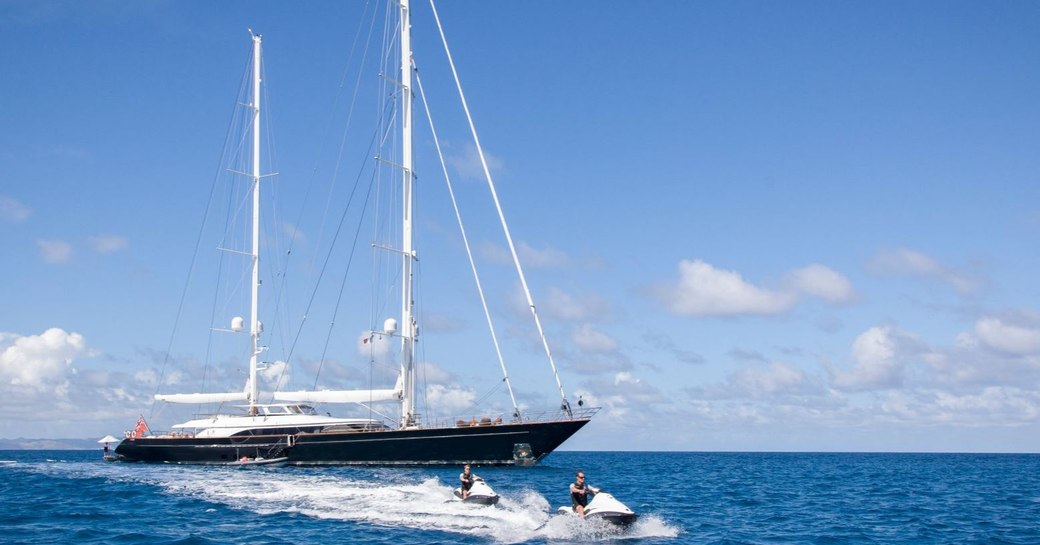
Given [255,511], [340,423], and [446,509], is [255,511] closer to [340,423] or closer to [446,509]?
[446,509]

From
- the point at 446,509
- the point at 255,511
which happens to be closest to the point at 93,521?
the point at 255,511

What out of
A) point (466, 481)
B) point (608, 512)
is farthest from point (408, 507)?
point (608, 512)

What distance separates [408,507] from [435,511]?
189cm

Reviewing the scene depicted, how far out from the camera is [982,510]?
4291 cm

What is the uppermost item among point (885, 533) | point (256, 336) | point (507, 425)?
point (256, 336)

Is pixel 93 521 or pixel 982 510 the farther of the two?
pixel 982 510

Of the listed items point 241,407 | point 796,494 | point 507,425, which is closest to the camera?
point 796,494

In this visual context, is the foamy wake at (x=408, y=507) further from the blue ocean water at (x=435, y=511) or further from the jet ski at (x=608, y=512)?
the jet ski at (x=608, y=512)

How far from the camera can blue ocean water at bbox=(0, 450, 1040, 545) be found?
2955cm

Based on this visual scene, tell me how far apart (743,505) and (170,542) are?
25962 mm

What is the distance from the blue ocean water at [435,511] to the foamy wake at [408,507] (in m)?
0.06

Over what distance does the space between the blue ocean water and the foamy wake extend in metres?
0.06

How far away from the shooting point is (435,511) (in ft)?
111

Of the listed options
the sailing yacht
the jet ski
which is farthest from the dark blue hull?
the jet ski
